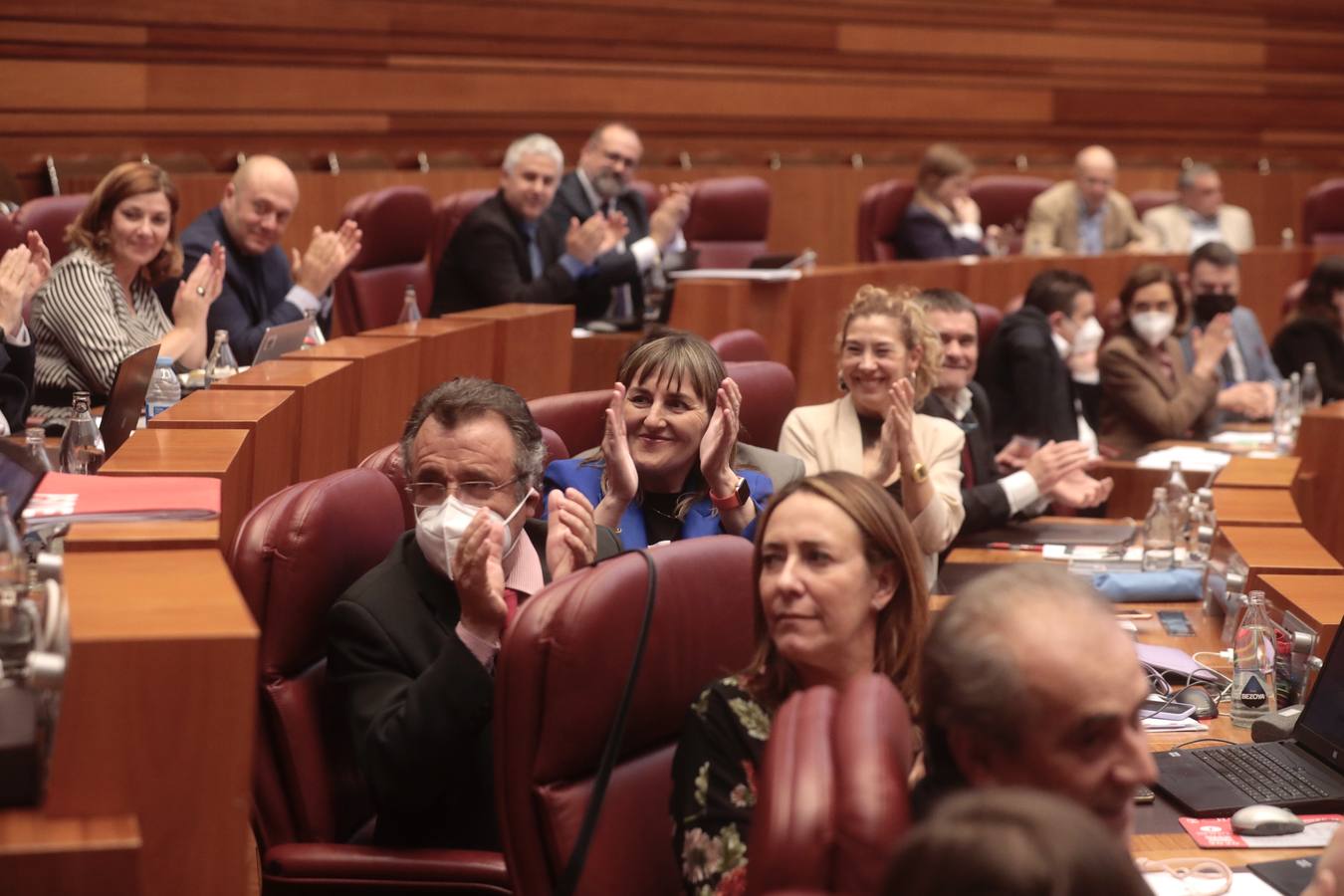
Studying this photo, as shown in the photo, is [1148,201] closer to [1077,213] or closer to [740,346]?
[1077,213]

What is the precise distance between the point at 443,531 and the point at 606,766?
1.15 ft

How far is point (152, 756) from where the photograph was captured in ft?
4.03

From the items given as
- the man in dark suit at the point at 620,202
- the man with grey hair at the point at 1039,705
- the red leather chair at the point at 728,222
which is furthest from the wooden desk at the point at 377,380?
Answer: the red leather chair at the point at 728,222

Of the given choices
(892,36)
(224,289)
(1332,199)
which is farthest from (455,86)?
(1332,199)

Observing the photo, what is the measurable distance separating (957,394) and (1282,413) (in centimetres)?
144

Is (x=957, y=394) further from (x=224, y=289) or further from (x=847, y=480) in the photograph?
(x=847, y=480)

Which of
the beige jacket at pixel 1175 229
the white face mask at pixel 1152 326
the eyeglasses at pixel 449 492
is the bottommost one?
the eyeglasses at pixel 449 492

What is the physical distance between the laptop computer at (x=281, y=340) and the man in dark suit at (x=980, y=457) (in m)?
1.22

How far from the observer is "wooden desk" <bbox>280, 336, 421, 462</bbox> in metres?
2.83

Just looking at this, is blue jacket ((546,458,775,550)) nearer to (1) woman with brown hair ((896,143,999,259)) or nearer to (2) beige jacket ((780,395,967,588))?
(2) beige jacket ((780,395,967,588))

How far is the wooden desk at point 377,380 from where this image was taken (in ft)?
9.29

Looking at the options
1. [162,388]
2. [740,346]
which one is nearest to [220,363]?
[162,388]

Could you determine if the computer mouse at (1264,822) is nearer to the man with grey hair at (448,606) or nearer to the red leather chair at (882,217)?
the man with grey hair at (448,606)

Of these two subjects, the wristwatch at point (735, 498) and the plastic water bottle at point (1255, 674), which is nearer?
the plastic water bottle at point (1255, 674)
